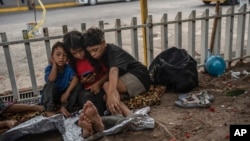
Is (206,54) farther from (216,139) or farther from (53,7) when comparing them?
(53,7)

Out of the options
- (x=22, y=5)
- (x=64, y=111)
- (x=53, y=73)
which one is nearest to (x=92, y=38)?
(x=53, y=73)

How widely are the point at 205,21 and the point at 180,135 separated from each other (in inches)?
95.1

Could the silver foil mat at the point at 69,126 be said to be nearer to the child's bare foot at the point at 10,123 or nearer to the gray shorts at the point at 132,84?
the child's bare foot at the point at 10,123

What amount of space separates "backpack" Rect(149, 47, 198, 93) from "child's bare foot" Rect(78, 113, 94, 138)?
154 cm

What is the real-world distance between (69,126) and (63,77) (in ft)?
2.28

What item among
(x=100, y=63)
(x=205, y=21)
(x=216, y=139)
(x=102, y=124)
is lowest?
(x=216, y=139)

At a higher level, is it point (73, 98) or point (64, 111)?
point (73, 98)

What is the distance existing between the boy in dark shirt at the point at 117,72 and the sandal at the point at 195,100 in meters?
0.46

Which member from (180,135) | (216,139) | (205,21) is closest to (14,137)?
(180,135)

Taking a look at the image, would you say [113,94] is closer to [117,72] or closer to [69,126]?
[117,72]

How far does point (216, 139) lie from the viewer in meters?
2.75

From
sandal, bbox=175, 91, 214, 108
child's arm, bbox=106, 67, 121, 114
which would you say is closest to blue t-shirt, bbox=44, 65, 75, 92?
child's arm, bbox=106, 67, 121, 114

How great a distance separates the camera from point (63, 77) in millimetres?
3465

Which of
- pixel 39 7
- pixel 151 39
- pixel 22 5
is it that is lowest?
pixel 151 39
